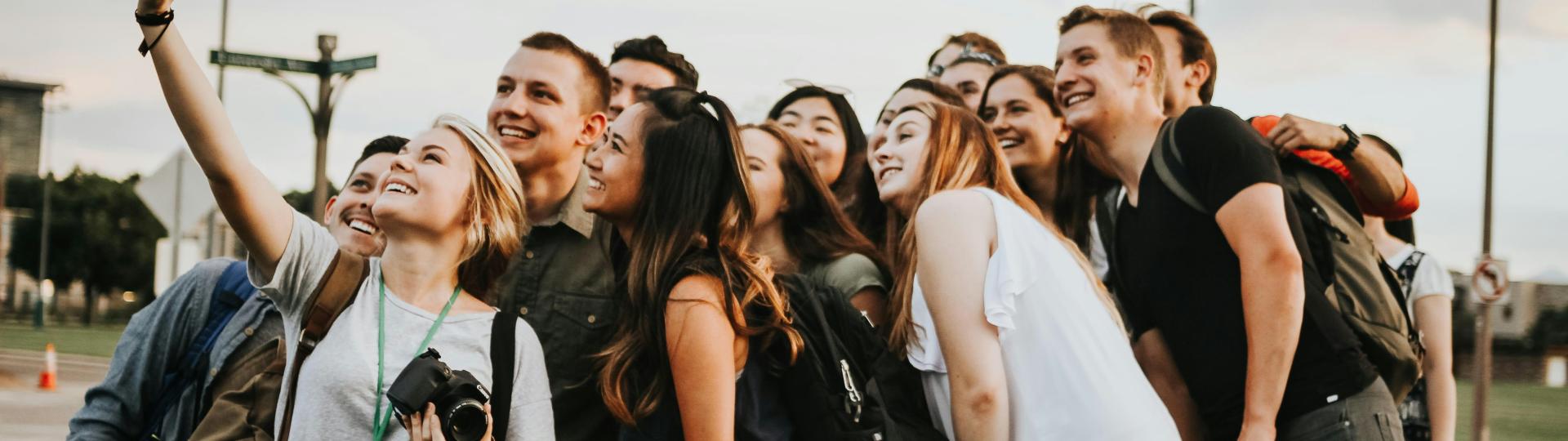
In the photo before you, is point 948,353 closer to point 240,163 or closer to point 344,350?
point 344,350

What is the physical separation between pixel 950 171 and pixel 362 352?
151cm

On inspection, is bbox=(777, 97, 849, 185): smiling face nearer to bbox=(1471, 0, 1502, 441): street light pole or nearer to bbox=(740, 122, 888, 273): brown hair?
bbox=(740, 122, 888, 273): brown hair

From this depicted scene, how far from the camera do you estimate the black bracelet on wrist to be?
2.46 metres

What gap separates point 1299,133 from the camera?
11.8ft

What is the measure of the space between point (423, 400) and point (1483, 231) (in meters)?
17.4

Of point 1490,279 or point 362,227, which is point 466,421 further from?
point 1490,279

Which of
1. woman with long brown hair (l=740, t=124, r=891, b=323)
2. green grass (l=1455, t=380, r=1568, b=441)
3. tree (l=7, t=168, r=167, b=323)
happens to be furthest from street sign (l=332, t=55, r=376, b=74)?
tree (l=7, t=168, r=167, b=323)

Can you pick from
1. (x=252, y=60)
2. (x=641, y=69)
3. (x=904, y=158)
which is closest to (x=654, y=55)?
(x=641, y=69)

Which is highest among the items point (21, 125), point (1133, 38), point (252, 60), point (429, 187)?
point (1133, 38)

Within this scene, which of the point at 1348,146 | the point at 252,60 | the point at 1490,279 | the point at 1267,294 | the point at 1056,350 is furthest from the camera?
the point at 1490,279

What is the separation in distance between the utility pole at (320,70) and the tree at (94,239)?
210 ft

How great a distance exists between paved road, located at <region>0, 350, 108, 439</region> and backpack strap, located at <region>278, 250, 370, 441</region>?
6650mm

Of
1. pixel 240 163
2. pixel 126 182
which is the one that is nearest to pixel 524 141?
pixel 240 163

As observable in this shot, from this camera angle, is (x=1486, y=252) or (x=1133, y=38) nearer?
(x=1133, y=38)
